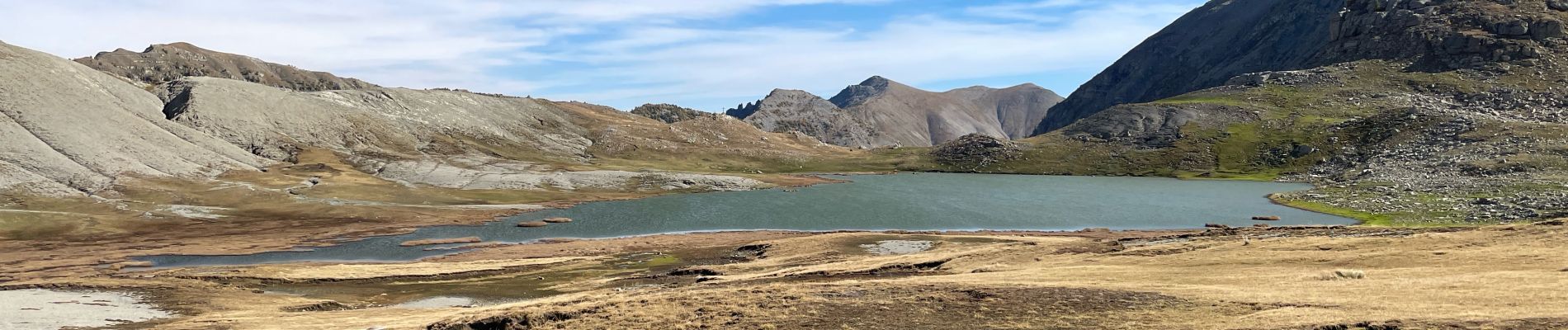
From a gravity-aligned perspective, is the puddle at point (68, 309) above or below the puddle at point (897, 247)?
below

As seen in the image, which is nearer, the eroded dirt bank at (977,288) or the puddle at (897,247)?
the eroded dirt bank at (977,288)

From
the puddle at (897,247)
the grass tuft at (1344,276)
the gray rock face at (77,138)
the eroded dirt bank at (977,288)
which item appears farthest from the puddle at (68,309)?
the gray rock face at (77,138)

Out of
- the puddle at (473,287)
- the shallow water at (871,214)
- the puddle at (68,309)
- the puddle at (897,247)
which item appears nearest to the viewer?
the puddle at (68,309)

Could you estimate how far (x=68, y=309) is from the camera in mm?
58531

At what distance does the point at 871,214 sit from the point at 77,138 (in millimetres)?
143741

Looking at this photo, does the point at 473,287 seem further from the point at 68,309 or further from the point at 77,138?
the point at 77,138

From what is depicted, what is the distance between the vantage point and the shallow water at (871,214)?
4668 inches

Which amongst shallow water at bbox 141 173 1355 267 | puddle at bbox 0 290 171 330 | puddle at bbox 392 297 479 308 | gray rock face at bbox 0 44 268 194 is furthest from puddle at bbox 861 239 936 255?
gray rock face at bbox 0 44 268 194

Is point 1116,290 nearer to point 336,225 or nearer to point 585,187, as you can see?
point 336,225

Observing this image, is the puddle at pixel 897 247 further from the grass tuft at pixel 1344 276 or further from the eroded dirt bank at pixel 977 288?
the grass tuft at pixel 1344 276

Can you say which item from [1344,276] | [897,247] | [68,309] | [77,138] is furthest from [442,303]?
[77,138]

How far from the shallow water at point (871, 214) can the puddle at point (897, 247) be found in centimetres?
3334

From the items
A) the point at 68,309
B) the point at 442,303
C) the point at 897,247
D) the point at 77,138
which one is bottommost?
the point at 442,303

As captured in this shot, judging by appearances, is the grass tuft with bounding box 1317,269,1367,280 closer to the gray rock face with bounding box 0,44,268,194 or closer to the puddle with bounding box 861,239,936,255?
the puddle with bounding box 861,239,936,255
